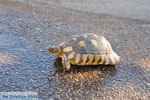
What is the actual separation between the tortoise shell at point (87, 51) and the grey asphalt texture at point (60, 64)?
0.50ft

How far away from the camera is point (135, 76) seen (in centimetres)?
289

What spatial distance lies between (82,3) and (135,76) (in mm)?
5357

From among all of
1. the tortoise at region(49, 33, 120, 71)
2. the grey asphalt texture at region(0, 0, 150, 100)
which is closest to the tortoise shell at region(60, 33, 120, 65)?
the tortoise at region(49, 33, 120, 71)

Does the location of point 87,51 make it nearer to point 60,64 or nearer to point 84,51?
point 84,51

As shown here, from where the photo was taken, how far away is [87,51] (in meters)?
2.82

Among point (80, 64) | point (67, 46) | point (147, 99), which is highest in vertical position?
point (67, 46)

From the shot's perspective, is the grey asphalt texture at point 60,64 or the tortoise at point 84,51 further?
the tortoise at point 84,51


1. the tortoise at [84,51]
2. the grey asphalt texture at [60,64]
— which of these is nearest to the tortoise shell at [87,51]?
the tortoise at [84,51]

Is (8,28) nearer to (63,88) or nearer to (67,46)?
(67,46)

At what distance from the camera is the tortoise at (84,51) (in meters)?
2.78

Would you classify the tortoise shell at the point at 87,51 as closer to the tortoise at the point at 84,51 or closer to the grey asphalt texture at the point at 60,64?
the tortoise at the point at 84,51

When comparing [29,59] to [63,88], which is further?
[29,59]

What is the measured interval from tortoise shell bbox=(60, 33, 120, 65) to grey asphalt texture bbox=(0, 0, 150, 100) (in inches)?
6.0

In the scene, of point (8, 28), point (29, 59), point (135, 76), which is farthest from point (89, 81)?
point (8, 28)
